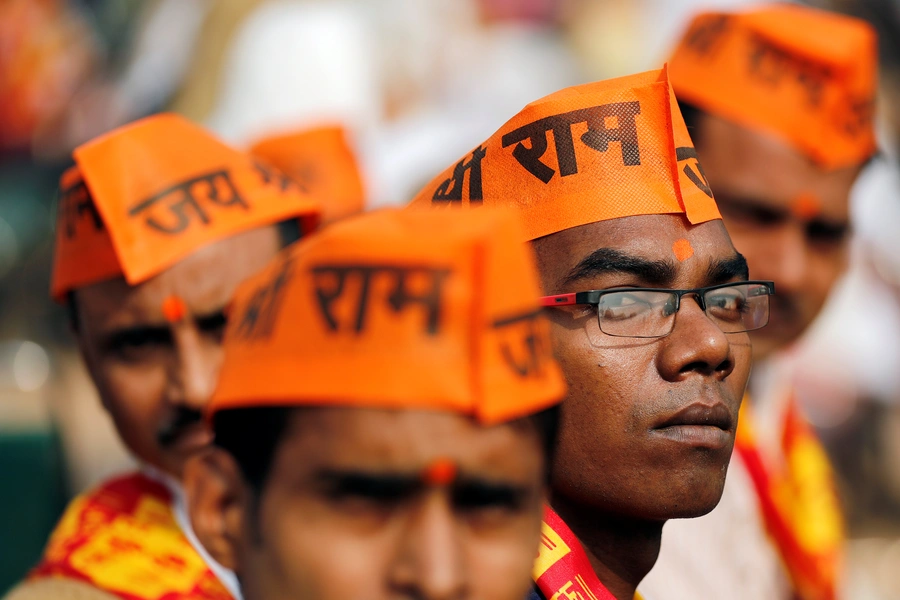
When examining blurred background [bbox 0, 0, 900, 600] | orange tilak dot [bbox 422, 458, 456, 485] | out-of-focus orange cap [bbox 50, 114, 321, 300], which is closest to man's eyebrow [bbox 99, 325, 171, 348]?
out-of-focus orange cap [bbox 50, 114, 321, 300]

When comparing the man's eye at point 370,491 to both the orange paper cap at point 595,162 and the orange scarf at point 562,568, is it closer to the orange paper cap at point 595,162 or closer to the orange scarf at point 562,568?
the orange scarf at point 562,568

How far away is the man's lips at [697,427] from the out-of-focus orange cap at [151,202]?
4.23 feet

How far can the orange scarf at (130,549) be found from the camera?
2.70 m

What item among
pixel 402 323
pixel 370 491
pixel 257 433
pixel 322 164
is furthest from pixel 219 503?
pixel 322 164

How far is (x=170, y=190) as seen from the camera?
2.81m

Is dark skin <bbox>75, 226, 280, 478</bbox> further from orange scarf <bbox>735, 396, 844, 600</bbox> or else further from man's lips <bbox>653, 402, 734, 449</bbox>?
orange scarf <bbox>735, 396, 844, 600</bbox>

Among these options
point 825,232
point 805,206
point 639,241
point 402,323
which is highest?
point 402,323

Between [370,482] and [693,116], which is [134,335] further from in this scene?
[693,116]

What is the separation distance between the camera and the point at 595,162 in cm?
216

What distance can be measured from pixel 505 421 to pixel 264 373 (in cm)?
32

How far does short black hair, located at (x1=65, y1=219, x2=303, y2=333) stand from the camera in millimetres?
2941

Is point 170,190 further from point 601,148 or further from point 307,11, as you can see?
point 307,11

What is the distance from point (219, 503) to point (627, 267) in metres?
0.89

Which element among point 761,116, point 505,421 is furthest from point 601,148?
point 761,116
